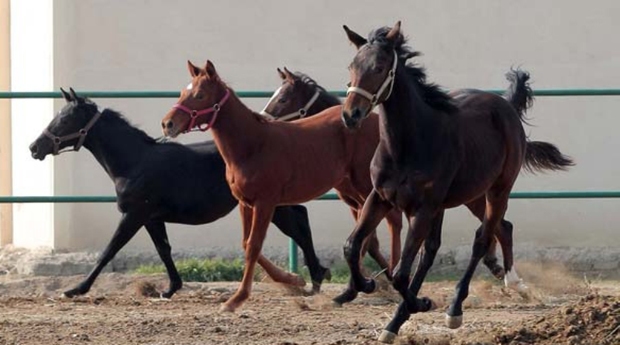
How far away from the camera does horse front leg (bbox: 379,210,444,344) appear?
7.95 metres

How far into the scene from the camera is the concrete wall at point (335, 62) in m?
12.8

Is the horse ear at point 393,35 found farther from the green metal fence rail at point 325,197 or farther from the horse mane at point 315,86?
the green metal fence rail at point 325,197

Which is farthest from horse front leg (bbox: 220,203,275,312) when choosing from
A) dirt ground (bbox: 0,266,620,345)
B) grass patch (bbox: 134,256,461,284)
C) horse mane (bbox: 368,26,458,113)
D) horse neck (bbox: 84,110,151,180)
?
grass patch (bbox: 134,256,461,284)

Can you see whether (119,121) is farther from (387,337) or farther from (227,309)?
(387,337)

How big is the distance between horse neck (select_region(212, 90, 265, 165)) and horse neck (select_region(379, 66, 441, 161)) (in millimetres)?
1761

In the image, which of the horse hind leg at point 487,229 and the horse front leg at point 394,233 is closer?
the horse hind leg at point 487,229

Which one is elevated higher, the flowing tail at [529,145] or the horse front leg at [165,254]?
A: the flowing tail at [529,145]

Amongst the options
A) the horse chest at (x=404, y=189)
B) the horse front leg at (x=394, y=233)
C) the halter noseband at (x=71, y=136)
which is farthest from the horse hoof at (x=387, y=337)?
the halter noseband at (x=71, y=136)

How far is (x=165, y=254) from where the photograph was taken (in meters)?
10.9

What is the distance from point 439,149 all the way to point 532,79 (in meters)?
4.88

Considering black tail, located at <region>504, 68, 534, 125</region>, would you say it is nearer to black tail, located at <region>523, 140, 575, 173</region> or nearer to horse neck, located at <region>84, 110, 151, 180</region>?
black tail, located at <region>523, 140, 575, 173</region>

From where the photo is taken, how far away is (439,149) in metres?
8.19

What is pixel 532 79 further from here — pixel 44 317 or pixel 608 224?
pixel 44 317

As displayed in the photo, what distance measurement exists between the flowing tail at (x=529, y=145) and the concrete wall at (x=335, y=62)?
203 cm
